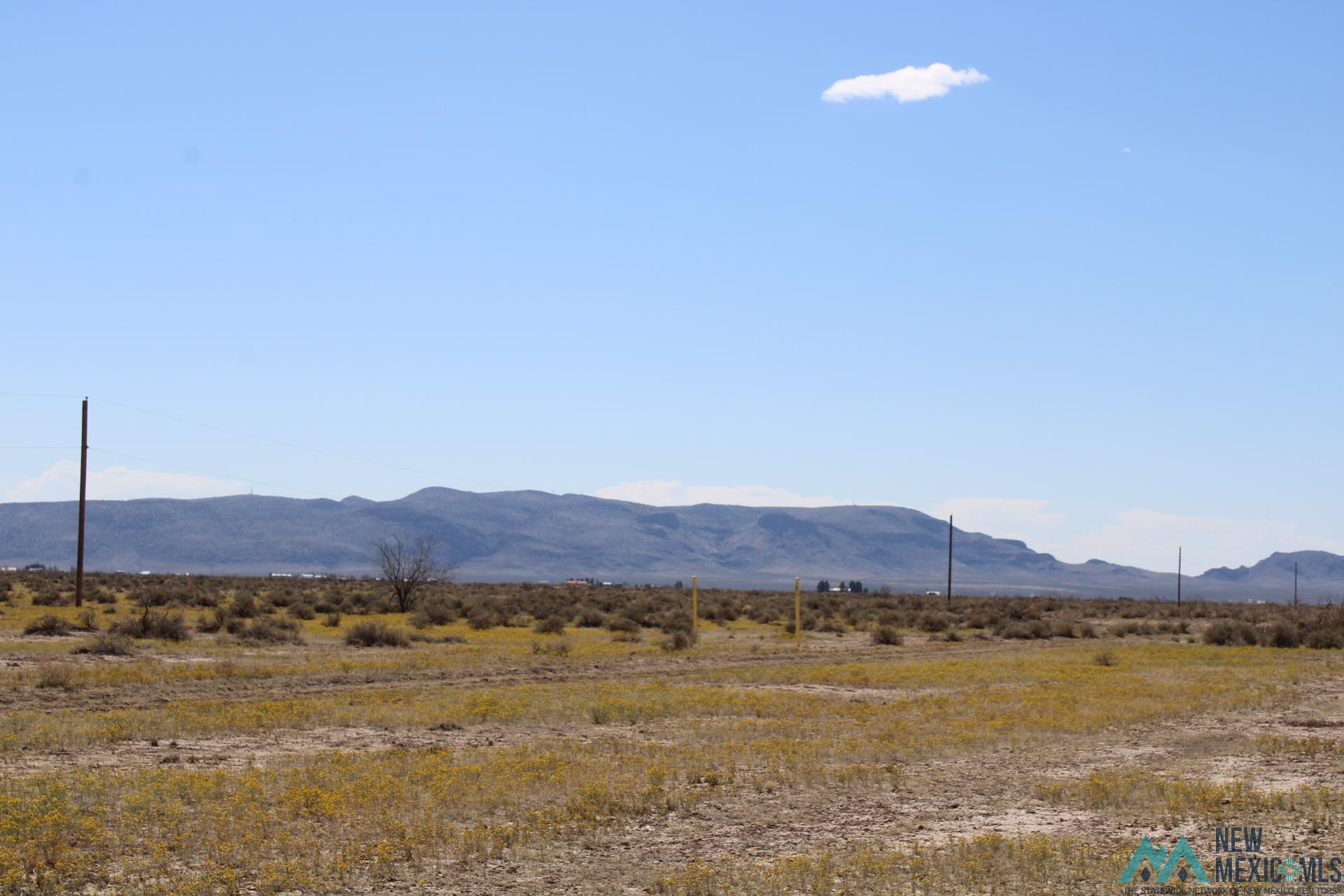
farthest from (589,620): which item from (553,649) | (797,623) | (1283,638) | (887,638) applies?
(1283,638)

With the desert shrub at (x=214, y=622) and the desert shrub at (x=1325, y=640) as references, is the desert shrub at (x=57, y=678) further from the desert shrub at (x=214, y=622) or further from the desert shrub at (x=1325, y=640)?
the desert shrub at (x=1325, y=640)

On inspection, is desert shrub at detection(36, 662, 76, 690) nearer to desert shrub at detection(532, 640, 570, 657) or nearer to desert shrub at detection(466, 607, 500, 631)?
desert shrub at detection(532, 640, 570, 657)

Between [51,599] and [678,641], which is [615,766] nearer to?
[678,641]

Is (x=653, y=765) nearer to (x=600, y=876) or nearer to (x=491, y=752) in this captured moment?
(x=491, y=752)

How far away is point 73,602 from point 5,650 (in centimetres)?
2578

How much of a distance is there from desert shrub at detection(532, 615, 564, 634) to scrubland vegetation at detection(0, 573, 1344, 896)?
37.7 feet

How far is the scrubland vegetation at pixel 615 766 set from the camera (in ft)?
36.0

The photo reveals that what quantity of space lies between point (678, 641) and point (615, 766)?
79.8 ft

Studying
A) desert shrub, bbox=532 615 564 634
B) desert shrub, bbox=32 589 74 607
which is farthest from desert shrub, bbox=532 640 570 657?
desert shrub, bbox=32 589 74 607

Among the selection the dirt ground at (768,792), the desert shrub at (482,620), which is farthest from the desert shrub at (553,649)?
the desert shrub at (482,620)

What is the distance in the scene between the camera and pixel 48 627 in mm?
37250

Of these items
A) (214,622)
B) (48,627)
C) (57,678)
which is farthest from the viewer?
(214,622)

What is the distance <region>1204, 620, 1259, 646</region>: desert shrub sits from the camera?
50000 millimetres

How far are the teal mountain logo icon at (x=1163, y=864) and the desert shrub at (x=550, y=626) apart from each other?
124 ft
